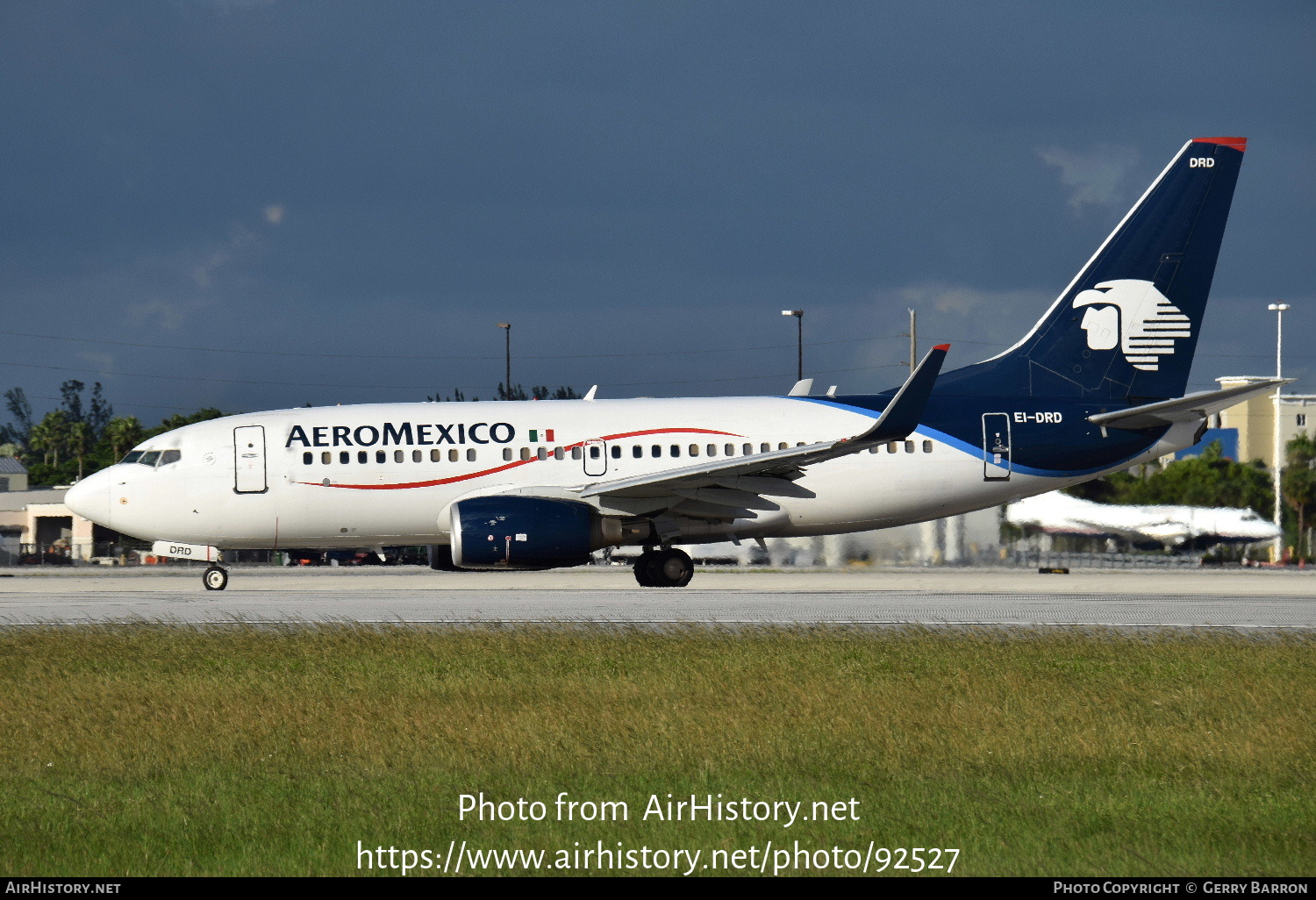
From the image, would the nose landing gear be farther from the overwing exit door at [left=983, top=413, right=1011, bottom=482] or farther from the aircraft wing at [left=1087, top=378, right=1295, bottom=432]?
the aircraft wing at [left=1087, top=378, right=1295, bottom=432]

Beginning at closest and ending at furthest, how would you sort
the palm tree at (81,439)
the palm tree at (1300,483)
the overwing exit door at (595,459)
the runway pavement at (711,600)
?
the runway pavement at (711,600) < the overwing exit door at (595,459) < the palm tree at (1300,483) < the palm tree at (81,439)

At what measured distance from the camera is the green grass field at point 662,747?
6531 millimetres

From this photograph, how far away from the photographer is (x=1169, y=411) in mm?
24438

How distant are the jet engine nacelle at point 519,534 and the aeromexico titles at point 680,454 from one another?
102cm

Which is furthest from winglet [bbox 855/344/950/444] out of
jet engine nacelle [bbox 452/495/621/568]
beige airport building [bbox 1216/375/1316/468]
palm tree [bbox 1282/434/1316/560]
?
beige airport building [bbox 1216/375/1316/468]

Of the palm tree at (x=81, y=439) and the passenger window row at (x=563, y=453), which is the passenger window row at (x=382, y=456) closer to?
the passenger window row at (x=563, y=453)

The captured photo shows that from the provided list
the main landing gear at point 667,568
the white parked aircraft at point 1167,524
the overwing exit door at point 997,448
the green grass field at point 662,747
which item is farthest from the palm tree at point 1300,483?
the green grass field at point 662,747

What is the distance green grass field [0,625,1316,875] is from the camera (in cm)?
653

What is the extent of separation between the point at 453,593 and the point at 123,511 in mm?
6689

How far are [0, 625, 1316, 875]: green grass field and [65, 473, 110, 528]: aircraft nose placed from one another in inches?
425

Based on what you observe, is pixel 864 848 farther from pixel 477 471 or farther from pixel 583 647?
pixel 477 471

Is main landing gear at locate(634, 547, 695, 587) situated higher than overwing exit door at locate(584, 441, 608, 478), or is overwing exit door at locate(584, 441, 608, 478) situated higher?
overwing exit door at locate(584, 441, 608, 478)

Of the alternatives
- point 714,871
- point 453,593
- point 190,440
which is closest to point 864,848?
point 714,871

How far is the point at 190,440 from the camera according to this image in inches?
997
